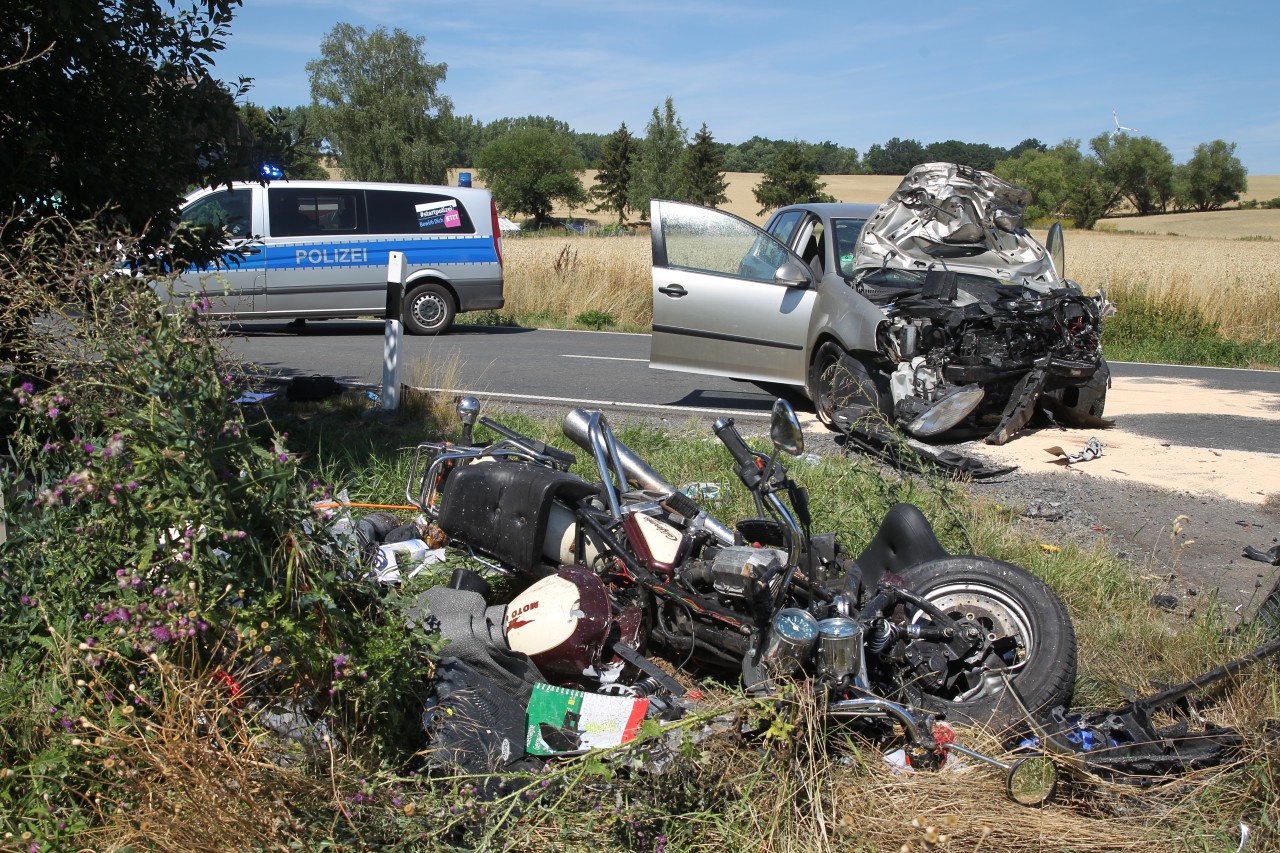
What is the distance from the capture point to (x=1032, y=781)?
2.81 m

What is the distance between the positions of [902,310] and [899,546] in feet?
12.5

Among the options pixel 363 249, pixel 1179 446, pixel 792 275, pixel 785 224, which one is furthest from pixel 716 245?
pixel 363 249

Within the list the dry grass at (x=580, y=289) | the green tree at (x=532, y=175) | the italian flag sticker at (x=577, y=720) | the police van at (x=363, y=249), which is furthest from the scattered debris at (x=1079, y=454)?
the green tree at (x=532, y=175)

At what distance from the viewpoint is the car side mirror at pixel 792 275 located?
7.85 m

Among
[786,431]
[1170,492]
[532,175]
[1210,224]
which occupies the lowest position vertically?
[1170,492]

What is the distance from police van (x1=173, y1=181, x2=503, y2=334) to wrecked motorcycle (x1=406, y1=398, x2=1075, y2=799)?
985 centimetres

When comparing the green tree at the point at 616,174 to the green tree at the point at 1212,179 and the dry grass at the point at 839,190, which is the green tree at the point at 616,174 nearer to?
the dry grass at the point at 839,190

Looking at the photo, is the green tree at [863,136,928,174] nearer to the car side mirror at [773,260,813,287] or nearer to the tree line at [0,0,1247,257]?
the tree line at [0,0,1247,257]

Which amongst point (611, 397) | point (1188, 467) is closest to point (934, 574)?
point (1188, 467)

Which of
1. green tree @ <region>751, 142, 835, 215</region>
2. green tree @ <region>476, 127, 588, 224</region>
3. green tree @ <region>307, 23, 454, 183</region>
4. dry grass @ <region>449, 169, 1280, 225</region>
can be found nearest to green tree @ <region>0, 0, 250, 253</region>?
green tree @ <region>307, 23, 454, 183</region>

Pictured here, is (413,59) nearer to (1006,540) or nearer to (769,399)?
(769,399)

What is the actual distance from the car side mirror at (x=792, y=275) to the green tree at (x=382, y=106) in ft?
156

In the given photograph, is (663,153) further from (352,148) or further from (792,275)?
(792,275)

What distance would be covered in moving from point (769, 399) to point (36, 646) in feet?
23.3
